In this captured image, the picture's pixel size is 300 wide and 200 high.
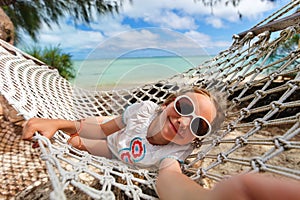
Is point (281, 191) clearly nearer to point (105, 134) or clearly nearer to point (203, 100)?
point (203, 100)

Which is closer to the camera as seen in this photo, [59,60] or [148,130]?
[148,130]

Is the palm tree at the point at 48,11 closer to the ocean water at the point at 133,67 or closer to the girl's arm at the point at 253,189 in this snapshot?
the ocean water at the point at 133,67

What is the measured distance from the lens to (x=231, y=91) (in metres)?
1.05

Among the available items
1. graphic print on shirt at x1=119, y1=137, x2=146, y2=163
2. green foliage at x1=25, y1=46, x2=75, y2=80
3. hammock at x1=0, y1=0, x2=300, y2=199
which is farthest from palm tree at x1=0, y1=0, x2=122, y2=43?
graphic print on shirt at x1=119, y1=137, x2=146, y2=163

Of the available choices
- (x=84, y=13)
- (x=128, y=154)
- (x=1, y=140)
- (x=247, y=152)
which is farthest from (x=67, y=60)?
(x=128, y=154)

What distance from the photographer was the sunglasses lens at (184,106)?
2.53 feet

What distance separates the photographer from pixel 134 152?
863mm

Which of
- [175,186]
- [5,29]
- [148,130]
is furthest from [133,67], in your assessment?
[5,29]

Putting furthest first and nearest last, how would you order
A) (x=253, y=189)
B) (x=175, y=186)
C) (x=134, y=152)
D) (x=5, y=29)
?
1. (x=5, y=29)
2. (x=134, y=152)
3. (x=175, y=186)
4. (x=253, y=189)

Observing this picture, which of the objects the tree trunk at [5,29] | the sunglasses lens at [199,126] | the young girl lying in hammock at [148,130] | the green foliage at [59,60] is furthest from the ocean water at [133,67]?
the green foliage at [59,60]

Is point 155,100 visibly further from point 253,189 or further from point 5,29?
point 5,29

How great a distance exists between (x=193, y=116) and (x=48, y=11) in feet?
14.0

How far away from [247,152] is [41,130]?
1054 millimetres

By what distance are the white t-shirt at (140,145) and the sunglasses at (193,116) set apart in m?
0.06
